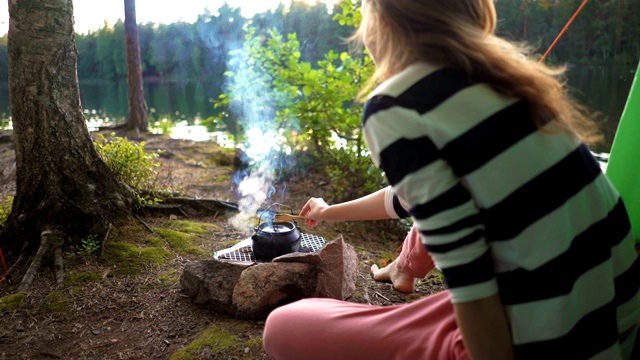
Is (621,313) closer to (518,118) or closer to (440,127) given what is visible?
(518,118)

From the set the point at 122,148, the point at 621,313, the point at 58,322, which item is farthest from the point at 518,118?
the point at 122,148

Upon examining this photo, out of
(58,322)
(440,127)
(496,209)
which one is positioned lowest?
(58,322)

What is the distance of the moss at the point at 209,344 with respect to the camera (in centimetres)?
227

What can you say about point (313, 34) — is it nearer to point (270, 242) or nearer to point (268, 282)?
point (270, 242)

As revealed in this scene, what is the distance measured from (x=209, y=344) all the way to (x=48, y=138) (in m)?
1.84

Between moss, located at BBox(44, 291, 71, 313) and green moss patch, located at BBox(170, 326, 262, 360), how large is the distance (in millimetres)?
874

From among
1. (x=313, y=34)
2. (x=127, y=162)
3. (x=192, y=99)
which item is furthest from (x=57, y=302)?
(x=192, y=99)

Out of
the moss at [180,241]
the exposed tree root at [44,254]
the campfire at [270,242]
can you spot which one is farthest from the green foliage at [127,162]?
the campfire at [270,242]

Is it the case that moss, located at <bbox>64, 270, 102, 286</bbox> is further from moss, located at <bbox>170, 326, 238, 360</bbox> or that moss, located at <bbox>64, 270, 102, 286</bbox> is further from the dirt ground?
moss, located at <bbox>170, 326, 238, 360</bbox>

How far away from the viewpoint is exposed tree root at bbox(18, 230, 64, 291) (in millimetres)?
2945

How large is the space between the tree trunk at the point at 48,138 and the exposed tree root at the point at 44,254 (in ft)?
0.07

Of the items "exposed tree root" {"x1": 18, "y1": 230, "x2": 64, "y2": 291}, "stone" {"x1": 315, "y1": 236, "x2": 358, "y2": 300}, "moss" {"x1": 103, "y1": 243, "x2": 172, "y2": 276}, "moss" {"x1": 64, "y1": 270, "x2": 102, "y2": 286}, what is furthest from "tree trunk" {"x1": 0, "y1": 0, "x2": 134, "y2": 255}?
"stone" {"x1": 315, "y1": 236, "x2": 358, "y2": 300}

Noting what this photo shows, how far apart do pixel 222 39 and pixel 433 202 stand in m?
10.6

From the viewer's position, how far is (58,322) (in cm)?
263
